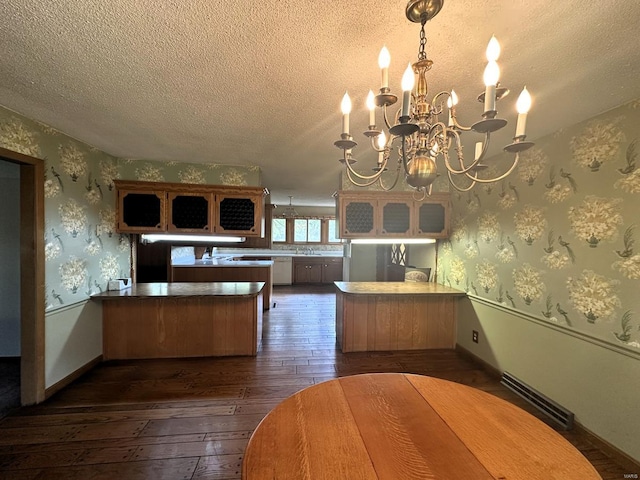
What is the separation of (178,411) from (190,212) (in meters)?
2.01

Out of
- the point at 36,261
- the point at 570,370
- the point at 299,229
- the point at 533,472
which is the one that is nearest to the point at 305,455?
the point at 533,472

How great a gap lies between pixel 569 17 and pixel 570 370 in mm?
2230

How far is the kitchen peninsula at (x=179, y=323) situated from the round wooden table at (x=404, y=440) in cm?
202

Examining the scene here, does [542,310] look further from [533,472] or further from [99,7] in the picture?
[99,7]

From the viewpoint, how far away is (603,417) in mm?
1726

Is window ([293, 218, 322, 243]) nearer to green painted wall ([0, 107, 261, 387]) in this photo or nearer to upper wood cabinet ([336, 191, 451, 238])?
upper wood cabinet ([336, 191, 451, 238])

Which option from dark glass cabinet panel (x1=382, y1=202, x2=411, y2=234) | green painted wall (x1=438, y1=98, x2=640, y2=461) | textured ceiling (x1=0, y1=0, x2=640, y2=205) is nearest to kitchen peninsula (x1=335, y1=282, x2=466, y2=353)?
green painted wall (x1=438, y1=98, x2=640, y2=461)

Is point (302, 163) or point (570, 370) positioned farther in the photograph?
point (302, 163)

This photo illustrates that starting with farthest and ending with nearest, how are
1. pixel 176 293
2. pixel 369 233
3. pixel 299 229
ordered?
1. pixel 299 229
2. pixel 369 233
3. pixel 176 293

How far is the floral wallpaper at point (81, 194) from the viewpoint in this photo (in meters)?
2.15

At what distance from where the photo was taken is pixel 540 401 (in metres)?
2.10

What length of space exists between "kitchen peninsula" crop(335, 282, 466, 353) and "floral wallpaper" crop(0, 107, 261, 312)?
198cm

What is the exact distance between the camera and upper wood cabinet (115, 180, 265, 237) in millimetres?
3008

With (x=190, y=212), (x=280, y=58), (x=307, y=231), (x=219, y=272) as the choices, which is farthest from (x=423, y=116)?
(x=307, y=231)
